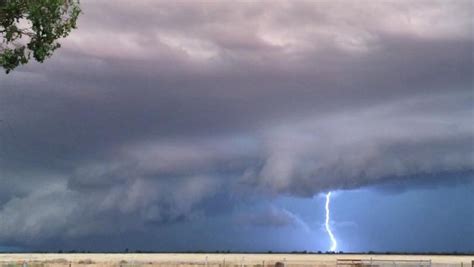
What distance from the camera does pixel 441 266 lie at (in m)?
82.7

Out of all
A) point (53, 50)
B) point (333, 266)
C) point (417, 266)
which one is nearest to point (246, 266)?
point (333, 266)

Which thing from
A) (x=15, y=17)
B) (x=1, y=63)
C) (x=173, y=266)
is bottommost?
(x=1, y=63)

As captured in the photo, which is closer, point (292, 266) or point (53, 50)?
point (53, 50)

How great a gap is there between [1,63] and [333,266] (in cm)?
6557

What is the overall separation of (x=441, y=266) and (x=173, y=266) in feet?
122

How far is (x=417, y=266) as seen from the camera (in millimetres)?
78812

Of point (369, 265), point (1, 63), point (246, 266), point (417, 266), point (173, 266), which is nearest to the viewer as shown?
point (1, 63)

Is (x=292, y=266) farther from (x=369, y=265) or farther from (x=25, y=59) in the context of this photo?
(x=25, y=59)

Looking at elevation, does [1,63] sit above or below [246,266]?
below

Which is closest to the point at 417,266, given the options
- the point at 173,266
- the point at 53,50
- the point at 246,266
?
the point at 246,266

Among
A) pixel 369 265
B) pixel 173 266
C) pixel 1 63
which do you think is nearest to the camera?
pixel 1 63

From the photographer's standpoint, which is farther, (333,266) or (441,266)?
(333,266)

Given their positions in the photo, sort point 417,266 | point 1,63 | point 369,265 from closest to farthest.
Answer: point 1,63 → point 369,265 → point 417,266

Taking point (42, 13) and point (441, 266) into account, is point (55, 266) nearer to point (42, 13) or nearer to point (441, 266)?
point (441, 266)
